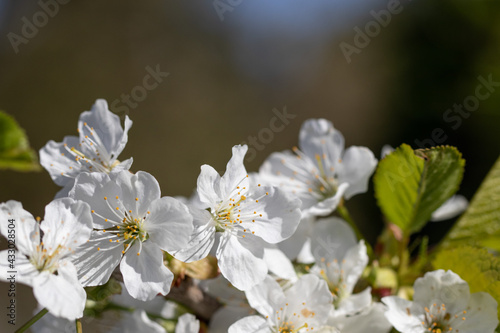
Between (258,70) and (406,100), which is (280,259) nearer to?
(406,100)

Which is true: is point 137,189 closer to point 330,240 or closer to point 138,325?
point 138,325

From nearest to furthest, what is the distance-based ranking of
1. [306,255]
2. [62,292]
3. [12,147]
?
[62,292] < [306,255] < [12,147]

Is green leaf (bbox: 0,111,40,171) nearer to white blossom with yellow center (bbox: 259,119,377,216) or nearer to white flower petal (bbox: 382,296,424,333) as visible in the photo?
white blossom with yellow center (bbox: 259,119,377,216)

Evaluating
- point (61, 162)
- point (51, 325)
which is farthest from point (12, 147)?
point (51, 325)

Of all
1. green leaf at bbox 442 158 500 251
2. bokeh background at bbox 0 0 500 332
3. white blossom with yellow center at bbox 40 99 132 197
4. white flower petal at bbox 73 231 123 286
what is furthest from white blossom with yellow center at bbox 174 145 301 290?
bokeh background at bbox 0 0 500 332

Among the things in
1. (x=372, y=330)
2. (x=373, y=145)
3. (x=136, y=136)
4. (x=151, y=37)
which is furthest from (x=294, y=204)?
(x=151, y=37)
